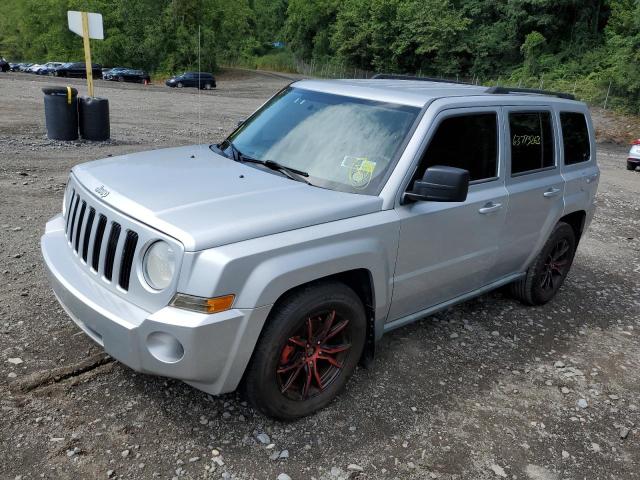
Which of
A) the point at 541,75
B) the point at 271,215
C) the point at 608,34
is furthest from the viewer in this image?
the point at 541,75

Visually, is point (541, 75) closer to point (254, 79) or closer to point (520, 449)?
point (254, 79)

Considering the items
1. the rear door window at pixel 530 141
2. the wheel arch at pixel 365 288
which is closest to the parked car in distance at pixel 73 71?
the rear door window at pixel 530 141

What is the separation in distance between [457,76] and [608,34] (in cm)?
1500

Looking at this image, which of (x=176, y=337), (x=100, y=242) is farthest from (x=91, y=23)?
(x=176, y=337)

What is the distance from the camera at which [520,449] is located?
3.26 meters

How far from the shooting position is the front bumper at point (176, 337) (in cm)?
264

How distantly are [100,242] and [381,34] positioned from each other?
190ft

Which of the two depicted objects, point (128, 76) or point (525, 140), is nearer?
point (525, 140)

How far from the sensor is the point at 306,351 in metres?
3.19

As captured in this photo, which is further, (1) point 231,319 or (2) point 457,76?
(2) point 457,76

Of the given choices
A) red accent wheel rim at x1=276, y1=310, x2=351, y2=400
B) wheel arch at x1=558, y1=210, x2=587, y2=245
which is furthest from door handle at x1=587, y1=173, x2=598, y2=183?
red accent wheel rim at x1=276, y1=310, x2=351, y2=400

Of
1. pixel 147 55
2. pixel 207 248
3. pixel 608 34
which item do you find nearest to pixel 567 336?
pixel 207 248

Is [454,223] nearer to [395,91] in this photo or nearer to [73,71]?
[395,91]

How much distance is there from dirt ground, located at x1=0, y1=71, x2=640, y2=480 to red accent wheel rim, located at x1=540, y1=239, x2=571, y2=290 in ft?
0.79
